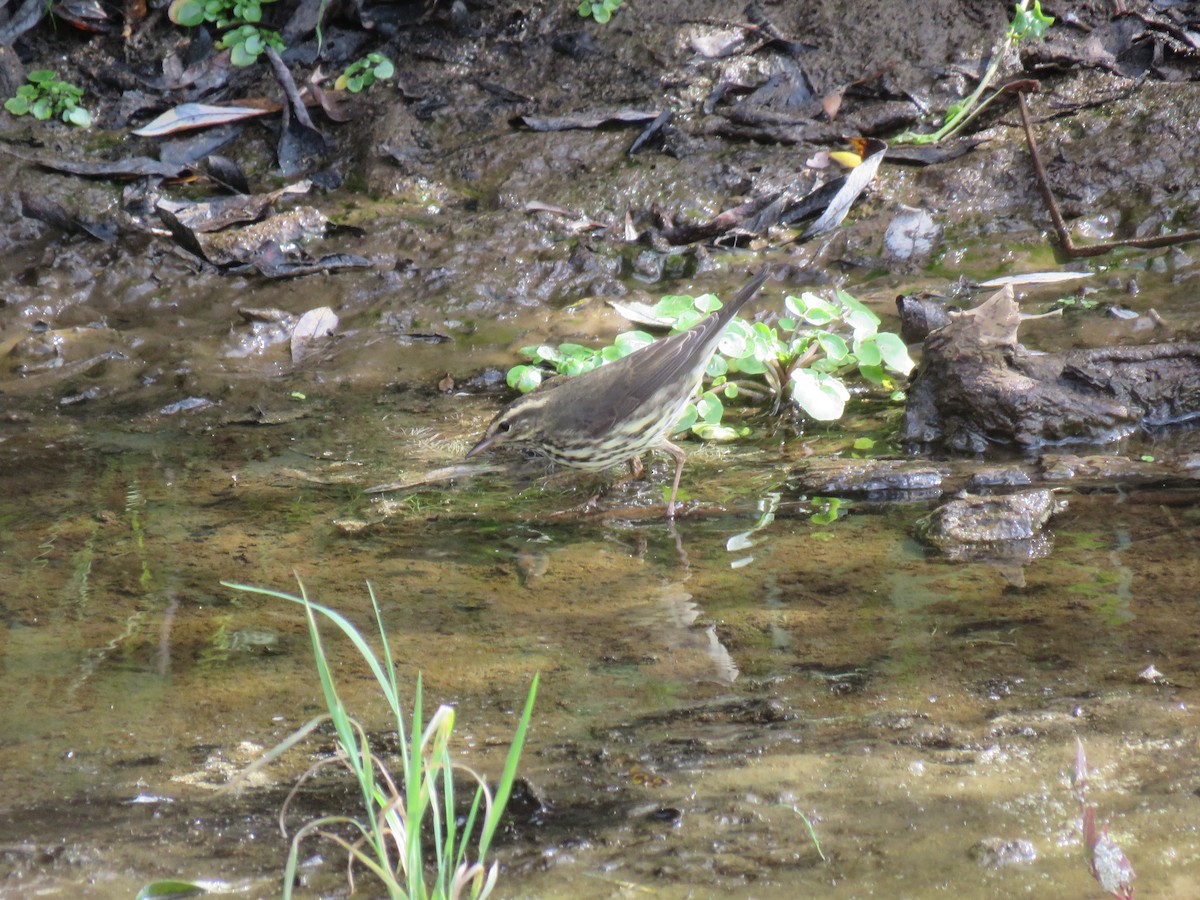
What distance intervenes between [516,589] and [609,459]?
122 cm

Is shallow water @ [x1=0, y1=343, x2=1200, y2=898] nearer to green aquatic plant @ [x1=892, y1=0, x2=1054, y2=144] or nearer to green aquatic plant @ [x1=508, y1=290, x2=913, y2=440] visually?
green aquatic plant @ [x1=508, y1=290, x2=913, y2=440]

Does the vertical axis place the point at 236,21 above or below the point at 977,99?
above

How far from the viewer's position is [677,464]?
5.03m

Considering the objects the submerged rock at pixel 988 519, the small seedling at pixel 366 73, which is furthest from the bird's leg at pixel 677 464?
the small seedling at pixel 366 73

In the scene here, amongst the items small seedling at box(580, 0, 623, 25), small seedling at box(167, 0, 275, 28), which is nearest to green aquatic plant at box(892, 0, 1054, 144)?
small seedling at box(580, 0, 623, 25)

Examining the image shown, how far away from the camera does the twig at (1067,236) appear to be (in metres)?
6.32

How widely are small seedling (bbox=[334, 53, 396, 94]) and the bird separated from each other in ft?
13.3

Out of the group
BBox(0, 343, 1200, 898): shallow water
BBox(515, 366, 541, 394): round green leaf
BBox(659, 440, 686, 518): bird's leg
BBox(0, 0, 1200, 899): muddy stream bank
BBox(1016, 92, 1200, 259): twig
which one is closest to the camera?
BBox(0, 343, 1200, 898): shallow water

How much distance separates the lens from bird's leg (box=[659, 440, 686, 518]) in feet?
15.4

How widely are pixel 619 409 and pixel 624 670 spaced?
181 centimetres

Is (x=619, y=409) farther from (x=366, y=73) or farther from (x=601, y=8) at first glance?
→ (x=366, y=73)

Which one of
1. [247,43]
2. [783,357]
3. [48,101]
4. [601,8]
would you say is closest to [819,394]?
[783,357]

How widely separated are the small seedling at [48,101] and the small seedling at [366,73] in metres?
1.84

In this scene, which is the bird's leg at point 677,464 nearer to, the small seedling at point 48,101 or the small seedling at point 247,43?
the small seedling at point 247,43
